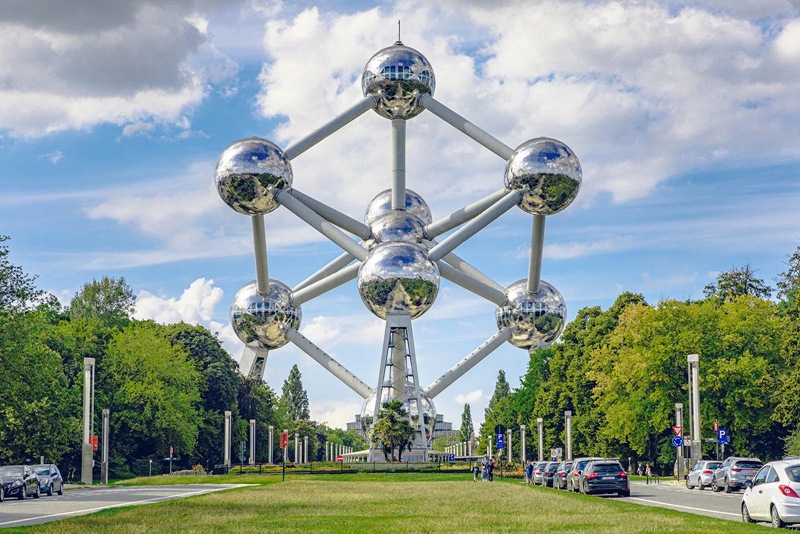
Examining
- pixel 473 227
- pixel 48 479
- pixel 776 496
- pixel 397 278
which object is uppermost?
pixel 473 227

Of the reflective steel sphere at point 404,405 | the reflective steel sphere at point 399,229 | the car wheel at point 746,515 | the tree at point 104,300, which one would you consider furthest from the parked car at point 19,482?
the tree at point 104,300

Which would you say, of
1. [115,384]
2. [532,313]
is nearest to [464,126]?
[532,313]

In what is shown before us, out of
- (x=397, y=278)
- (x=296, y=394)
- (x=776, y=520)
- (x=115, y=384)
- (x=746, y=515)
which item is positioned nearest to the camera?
(x=776, y=520)

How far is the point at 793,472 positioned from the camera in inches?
766

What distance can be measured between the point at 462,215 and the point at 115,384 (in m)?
33.2

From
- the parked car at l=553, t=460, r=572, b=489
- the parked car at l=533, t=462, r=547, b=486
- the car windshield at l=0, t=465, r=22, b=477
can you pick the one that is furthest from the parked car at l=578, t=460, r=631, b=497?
the car windshield at l=0, t=465, r=22, b=477

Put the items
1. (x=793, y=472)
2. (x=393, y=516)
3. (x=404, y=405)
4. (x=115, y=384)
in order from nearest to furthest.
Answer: (x=793, y=472) < (x=393, y=516) < (x=404, y=405) < (x=115, y=384)

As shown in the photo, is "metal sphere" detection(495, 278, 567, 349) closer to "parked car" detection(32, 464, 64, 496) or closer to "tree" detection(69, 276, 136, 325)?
"parked car" detection(32, 464, 64, 496)

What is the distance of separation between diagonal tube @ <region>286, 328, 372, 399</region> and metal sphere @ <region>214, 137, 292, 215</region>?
8482 millimetres

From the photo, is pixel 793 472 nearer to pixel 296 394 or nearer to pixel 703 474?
pixel 703 474

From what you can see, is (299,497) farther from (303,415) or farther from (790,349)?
(303,415)

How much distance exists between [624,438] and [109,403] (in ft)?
93.0

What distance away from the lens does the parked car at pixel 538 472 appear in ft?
150

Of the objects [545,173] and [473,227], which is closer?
[545,173]
